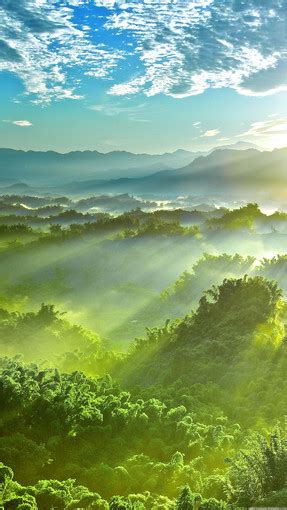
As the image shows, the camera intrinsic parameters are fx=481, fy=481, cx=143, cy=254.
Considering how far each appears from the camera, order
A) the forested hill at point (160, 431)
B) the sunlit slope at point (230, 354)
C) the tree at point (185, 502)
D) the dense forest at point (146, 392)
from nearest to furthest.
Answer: the tree at point (185, 502), the forested hill at point (160, 431), the dense forest at point (146, 392), the sunlit slope at point (230, 354)

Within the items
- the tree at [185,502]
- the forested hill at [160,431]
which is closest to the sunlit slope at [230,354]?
the forested hill at [160,431]

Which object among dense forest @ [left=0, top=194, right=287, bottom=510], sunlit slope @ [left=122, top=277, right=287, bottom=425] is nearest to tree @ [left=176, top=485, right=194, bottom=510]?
dense forest @ [left=0, top=194, right=287, bottom=510]

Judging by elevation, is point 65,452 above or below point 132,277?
below

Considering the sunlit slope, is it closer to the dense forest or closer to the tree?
the dense forest

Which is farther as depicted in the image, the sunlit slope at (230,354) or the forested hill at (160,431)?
the sunlit slope at (230,354)

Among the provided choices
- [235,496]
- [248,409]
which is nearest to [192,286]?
[248,409]

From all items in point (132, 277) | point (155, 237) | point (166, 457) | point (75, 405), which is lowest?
point (166, 457)

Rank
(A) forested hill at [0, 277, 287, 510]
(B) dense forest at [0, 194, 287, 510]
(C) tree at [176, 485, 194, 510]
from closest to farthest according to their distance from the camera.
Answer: (C) tree at [176, 485, 194, 510], (A) forested hill at [0, 277, 287, 510], (B) dense forest at [0, 194, 287, 510]

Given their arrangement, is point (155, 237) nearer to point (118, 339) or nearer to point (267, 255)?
point (267, 255)

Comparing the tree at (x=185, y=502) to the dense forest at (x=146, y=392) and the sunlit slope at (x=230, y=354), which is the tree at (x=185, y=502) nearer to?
the dense forest at (x=146, y=392)
